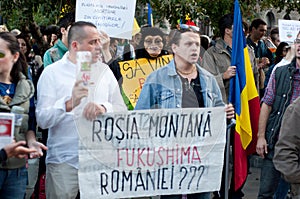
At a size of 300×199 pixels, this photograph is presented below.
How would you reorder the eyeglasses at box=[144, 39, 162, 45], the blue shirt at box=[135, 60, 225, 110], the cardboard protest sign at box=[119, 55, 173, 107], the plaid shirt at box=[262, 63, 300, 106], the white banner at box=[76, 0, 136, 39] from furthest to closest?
the white banner at box=[76, 0, 136, 39]
the plaid shirt at box=[262, 63, 300, 106]
the eyeglasses at box=[144, 39, 162, 45]
the cardboard protest sign at box=[119, 55, 173, 107]
the blue shirt at box=[135, 60, 225, 110]

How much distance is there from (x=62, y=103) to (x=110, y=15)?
209 centimetres

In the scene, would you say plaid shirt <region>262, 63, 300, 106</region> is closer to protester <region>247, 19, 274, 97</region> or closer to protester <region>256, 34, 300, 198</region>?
protester <region>256, 34, 300, 198</region>

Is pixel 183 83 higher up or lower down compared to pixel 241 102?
higher up

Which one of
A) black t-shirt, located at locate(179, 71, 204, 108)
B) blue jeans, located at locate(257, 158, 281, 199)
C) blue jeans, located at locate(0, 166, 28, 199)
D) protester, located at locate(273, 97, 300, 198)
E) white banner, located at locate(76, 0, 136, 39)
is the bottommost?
blue jeans, located at locate(257, 158, 281, 199)

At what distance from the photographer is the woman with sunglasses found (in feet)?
15.4

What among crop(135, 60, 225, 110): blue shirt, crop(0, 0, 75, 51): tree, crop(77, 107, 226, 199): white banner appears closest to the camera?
crop(77, 107, 226, 199): white banner

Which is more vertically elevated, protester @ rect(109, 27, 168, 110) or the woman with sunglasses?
protester @ rect(109, 27, 168, 110)

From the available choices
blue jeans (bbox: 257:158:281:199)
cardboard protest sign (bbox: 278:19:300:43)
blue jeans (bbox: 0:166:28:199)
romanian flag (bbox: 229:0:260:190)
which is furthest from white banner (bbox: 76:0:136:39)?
cardboard protest sign (bbox: 278:19:300:43)

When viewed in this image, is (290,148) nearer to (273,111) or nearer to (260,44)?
(273,111)

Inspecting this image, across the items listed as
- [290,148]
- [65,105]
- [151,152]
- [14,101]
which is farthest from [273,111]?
[14,101]

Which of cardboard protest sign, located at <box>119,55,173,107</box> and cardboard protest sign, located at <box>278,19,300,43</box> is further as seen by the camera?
cardboard protest sign, located at <box>278,19,300,43</box>

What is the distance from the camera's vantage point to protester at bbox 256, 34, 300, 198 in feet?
20.8

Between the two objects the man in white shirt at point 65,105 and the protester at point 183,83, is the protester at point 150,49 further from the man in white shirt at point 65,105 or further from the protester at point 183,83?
the man in white shirt at point 65,105

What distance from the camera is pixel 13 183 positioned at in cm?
477
